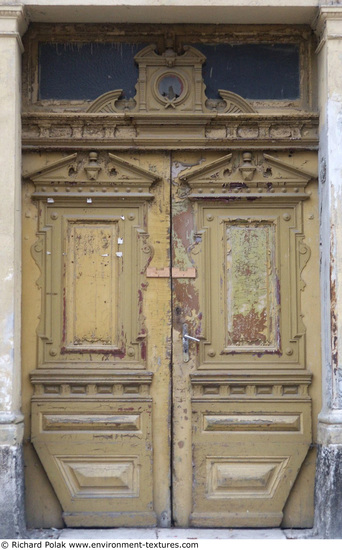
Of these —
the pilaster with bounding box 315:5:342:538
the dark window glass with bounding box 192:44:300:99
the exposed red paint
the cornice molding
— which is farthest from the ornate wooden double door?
the cornice molding

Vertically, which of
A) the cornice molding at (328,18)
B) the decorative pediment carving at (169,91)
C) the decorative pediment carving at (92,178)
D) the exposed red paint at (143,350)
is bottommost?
the exposed red paint at (143,350)

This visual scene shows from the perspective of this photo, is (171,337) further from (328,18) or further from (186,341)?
(328,18)

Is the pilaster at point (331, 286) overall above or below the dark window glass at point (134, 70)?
below

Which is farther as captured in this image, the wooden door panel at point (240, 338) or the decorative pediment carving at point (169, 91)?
the decorative pediment carving at point (169, 91)

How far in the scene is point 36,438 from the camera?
17.4 feet

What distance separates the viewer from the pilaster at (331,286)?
4.97 m

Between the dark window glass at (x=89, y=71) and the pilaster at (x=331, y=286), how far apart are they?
1372 mm

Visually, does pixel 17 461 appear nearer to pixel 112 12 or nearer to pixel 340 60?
pixel 112 12

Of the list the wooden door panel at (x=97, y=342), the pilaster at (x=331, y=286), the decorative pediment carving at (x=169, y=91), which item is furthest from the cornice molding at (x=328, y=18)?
the wooden door panel at (x=97, y=342)

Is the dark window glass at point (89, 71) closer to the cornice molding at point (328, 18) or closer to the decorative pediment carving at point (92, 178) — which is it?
the decorative pediment carving at point (92, 178)

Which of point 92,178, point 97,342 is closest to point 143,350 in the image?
point 97,342

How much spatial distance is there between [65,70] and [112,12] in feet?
1.81

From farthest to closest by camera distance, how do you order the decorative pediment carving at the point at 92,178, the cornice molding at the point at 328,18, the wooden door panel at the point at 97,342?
the decorative pediment carving at the point at 92,178 < the wooden door panel at the point at 97,342 < the cornice molding at the point at 328,18

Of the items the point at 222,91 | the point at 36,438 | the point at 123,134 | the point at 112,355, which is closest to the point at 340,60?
the point at 222,91
